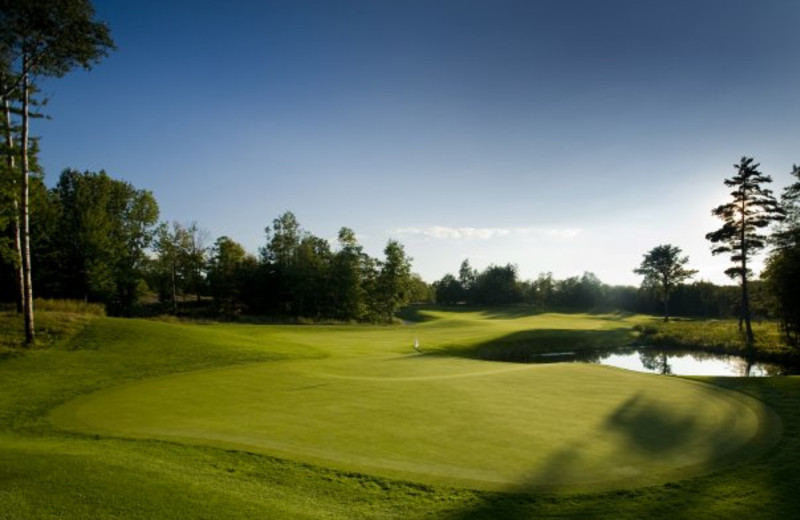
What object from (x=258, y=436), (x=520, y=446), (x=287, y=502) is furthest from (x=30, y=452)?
(x=520, y=446)

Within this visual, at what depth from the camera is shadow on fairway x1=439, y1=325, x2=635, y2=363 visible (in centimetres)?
3347

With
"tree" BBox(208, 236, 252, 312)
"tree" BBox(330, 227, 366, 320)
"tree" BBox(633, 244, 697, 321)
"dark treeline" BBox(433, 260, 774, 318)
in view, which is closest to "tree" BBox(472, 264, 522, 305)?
"dark treeline" BBox(433, 260, 774, 318)

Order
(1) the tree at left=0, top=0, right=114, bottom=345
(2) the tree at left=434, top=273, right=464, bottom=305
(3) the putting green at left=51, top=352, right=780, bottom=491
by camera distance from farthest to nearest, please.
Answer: (2) the tree at left=434, top=273, right=464, bottom=305 → (1) the tree at left=0, top=0, right=114, bottom=345 → (3) the putting green at left=51, top=352, right=780, bottom=491

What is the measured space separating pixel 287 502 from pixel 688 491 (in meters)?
5.66

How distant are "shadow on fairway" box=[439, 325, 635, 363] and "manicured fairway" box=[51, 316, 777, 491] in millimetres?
17675

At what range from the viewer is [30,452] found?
25.6ft

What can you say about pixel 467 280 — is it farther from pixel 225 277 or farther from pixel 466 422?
pixel 466 422

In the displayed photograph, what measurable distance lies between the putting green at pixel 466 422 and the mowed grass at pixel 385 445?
0.16ft

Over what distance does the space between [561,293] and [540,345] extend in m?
81.9

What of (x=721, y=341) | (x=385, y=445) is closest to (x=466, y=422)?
(x=385, y=445)

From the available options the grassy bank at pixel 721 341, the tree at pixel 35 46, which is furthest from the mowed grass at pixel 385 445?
the grassy bank at pixel 721 341

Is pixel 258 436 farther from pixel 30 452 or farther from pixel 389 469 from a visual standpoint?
pixel 30 452

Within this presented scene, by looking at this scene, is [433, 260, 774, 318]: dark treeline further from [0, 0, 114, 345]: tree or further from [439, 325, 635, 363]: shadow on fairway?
[0, 0, 114, 345]: tree

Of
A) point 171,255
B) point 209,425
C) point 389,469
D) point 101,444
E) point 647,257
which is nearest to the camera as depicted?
point 389,469
